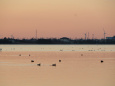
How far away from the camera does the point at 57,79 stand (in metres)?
29.2

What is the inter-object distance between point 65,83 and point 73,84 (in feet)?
2.19

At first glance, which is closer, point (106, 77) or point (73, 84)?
point (73, 84)

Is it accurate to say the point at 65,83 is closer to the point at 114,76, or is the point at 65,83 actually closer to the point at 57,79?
the point at 57,79

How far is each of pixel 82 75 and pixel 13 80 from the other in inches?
254

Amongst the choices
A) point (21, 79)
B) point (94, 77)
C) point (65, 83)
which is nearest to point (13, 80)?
point (21, 79)

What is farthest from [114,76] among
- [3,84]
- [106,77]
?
[3,84]

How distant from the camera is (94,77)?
100 ft

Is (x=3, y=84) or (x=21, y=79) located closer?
(x=3, y=84)

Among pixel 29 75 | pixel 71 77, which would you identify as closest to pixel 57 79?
pixel 71 77

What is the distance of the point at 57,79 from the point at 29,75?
370 cm

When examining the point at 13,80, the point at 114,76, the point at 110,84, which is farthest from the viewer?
the point at 114,76

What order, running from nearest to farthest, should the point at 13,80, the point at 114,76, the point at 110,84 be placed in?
the point at 110,84 < the point at 13,80 < the point at 114,76

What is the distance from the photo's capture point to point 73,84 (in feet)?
86.9

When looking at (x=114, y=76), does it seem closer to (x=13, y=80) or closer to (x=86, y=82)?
(x=86, y=82)
